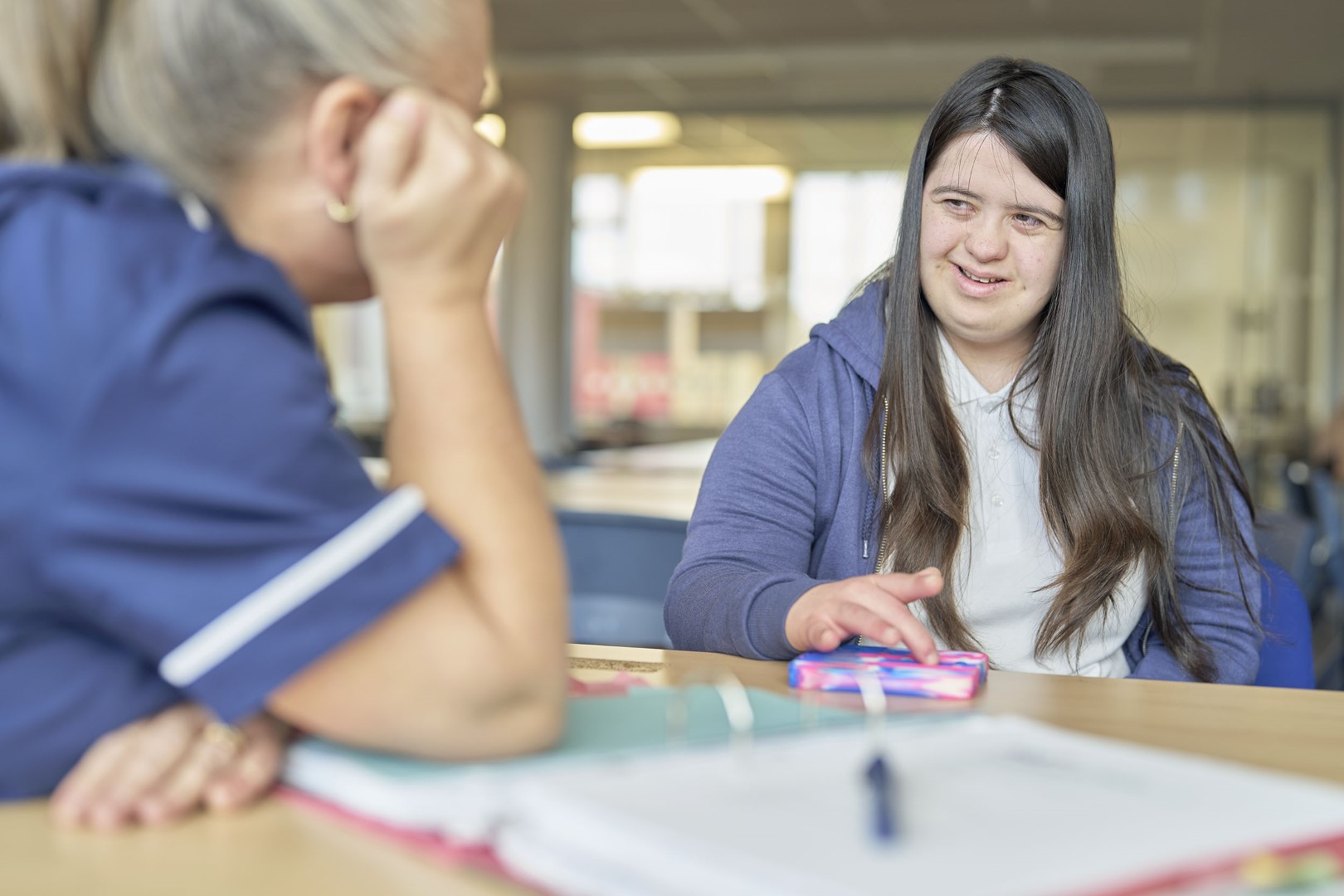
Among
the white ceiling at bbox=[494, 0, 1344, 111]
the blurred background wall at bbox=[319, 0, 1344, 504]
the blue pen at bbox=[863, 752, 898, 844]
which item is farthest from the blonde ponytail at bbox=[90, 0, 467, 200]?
the white ceiling at bbox=[494, 0, 1344, 111]

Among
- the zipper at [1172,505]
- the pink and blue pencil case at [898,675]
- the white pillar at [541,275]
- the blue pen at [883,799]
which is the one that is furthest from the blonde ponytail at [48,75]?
the white pillar at [541,275]

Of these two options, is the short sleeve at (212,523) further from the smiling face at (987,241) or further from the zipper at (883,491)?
the smiling face at (987,241)

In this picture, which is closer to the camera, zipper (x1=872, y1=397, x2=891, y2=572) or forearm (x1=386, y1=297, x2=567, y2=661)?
forearm (x1=386, y1=297, x2=567, y2=661)

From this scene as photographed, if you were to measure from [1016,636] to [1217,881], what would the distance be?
104 centimetres

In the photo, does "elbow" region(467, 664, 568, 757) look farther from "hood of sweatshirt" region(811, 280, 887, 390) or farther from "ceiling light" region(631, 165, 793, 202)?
"ceiling light" region(631, 165, 793, 202)

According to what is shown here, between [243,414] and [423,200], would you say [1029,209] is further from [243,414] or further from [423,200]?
[243,414]

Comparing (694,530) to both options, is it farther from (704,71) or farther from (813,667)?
(704,71)

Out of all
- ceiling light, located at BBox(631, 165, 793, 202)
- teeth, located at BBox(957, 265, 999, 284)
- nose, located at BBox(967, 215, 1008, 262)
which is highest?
ceiling light, located at BBox(631, 165, 793, 202)

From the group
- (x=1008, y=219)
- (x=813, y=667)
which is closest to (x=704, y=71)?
(x=1008, y=219)

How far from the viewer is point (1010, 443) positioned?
65.6 inches

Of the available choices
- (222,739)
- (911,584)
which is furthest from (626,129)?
(222,739)

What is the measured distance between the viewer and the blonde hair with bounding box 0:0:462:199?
67cm

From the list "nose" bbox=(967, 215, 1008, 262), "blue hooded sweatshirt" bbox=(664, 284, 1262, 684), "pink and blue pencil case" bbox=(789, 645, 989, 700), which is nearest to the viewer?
"pink and blue pencil case" bbox=(789, 645, 989, 700)

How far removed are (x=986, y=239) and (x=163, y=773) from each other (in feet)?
4.02
